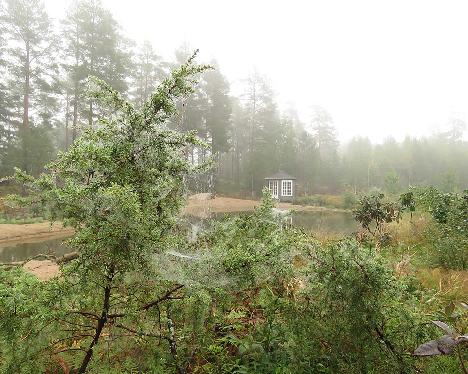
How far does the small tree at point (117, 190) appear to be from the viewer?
156 centimetres

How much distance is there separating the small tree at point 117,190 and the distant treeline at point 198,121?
14600mm

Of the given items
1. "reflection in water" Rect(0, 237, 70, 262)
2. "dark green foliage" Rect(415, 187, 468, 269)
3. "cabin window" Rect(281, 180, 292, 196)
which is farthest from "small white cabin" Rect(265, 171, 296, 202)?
"dark green foliage" Rect(415, 187, 468, 269)

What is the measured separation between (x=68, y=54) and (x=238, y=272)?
29771mm

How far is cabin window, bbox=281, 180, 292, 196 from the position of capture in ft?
115

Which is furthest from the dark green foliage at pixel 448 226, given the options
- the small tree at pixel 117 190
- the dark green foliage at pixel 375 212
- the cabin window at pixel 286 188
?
the cabin window at pixel 286 188

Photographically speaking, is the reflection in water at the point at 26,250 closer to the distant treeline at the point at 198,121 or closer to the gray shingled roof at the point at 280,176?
the distant treeline at the point at 198,121

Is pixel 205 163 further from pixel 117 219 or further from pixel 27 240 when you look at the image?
pixel 27 240

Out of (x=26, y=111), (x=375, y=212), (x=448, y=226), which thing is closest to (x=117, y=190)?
(x=448, y=226)

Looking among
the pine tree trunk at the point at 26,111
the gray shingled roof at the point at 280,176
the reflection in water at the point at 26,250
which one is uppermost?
the pine tree trunk at the point at 26,111

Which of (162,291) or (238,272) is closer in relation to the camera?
(238,272)

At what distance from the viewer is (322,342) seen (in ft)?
6.50

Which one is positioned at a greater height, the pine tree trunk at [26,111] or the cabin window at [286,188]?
the pine tree trunk at [26,111]

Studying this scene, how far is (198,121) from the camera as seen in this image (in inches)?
1375

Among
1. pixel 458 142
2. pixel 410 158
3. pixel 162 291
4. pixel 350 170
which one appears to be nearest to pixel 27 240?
pixel 162 291
